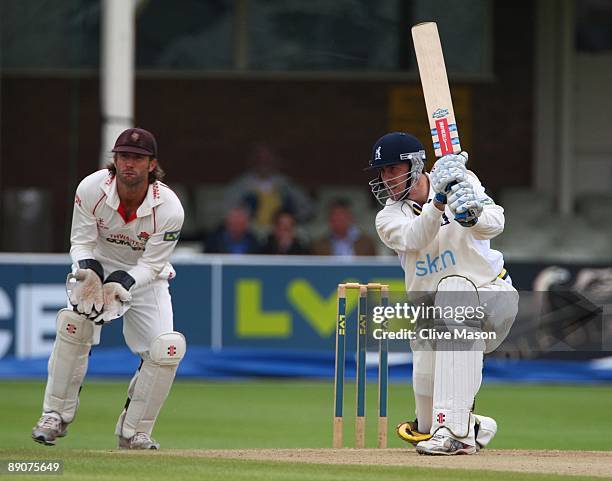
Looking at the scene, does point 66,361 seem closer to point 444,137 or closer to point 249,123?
point 444,137

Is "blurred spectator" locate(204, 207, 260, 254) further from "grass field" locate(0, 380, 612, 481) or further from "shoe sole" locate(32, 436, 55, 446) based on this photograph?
"shoe sole" locate(32, 436, 55, 446)

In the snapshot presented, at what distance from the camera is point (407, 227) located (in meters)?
6.46

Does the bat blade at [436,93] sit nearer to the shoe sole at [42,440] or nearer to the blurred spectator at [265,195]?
the shoe sole at [42,440]

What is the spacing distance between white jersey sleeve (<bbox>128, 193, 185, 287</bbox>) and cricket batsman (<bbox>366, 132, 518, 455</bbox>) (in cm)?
109

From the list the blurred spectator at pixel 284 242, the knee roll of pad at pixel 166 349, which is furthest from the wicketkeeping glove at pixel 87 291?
the blurred spectator at pixel 284 242

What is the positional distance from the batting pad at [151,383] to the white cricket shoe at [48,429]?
0.33m

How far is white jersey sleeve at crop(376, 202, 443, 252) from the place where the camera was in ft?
20.6


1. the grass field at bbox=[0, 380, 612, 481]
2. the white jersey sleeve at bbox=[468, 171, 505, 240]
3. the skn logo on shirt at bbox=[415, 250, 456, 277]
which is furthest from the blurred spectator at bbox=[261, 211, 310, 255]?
the white jersey sleeve at bbox=[468, 171, 505, 240]

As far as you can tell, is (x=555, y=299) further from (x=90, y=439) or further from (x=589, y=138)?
(x=589, y=138)

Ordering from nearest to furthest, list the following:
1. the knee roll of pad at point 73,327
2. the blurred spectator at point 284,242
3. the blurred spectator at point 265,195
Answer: the knee roll of pad at point 73,327 → the blurred spectator at point 284,242 → the blurred spectator at point 265,195

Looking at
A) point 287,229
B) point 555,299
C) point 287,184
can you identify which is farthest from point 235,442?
point 287,184

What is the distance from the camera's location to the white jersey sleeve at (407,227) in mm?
6289

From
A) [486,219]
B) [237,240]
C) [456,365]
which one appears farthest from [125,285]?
[237,240]

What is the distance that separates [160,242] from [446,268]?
5.02 ft
